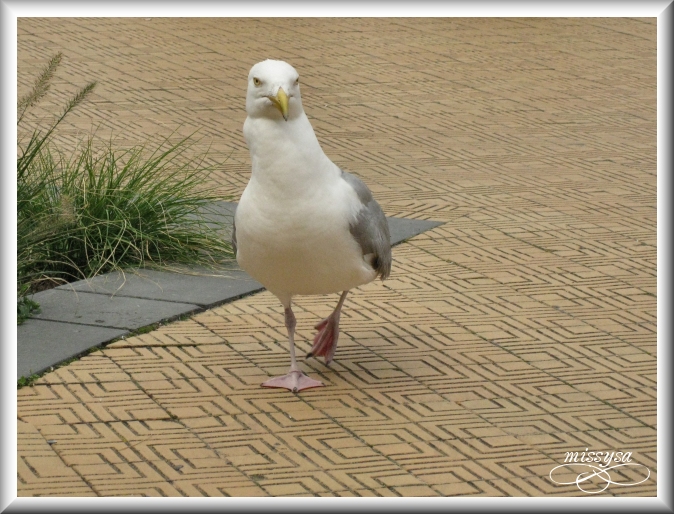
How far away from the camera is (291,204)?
514 centimetres

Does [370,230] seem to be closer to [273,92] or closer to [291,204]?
[291,204]

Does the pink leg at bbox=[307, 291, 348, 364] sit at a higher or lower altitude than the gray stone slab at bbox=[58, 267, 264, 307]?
higher

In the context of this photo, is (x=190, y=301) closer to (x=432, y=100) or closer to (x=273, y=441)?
(x=273, y=441)

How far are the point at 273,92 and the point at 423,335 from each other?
208 cm

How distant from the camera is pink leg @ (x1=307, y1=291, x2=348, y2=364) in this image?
6.03 m

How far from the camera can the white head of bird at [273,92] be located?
4.97 metres

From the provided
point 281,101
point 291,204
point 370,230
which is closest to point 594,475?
point 370,230

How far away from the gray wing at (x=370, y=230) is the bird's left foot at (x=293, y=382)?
2.20 ft

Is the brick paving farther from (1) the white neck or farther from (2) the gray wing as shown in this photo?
(1) the white neck

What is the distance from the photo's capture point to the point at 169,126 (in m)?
11.2
